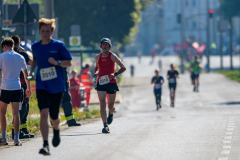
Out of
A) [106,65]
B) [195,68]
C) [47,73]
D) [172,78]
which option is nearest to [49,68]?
[47,73]

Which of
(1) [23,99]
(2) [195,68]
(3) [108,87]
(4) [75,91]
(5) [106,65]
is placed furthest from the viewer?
(2) [195,68]

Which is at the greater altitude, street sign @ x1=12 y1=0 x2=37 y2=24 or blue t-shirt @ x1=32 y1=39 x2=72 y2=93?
street sign @ x1=12 y1=0 x2=37 y2=24

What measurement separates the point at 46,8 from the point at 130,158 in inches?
412

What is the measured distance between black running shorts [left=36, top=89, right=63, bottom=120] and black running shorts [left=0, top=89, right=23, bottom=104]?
7.33ft

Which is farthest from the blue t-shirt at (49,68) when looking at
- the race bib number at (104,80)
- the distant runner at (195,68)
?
the distant runner at (195,68)

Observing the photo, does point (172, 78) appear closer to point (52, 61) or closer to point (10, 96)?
point (10, 96)

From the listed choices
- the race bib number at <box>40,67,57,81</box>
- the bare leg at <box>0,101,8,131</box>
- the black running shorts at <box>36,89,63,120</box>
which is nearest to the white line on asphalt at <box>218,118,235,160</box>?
the black running shorts at <box>36,89,63,120</box>

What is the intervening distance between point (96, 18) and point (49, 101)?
44.9m

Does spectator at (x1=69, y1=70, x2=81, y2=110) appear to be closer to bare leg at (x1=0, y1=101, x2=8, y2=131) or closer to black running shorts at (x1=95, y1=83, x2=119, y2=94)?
black running shorts at (x1=95, y1=83, x2=119, y2=94)

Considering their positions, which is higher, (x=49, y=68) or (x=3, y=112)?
(x=49, y=68)

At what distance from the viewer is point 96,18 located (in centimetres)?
5519

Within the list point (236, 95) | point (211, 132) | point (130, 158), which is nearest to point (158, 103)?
point (236, 95)

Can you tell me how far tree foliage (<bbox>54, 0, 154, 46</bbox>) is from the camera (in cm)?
5438

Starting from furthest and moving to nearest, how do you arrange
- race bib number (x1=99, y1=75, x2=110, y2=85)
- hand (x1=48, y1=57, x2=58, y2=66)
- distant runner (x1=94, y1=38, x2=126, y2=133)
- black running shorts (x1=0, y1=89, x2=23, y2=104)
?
1. race bib number (x1=99, y1=75, x2=110, y2=85)
2. distant runner (x1=94, y1=38, x2=126, y2=133)
3. black running shorts (x1=0, y1=89, x2=23, y2=104)
4. hand (x1=48, y1=57, x2=58, y2=66)
